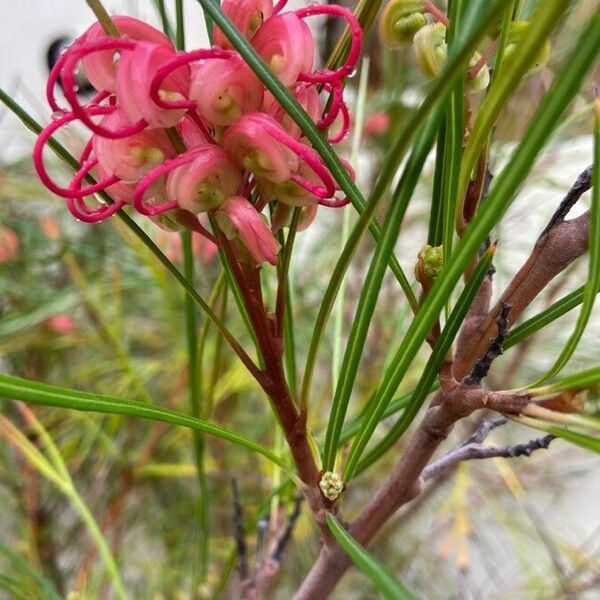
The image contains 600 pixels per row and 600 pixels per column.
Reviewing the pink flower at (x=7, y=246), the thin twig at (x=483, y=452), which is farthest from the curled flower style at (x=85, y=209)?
the pink flower at (x=7, y=246)

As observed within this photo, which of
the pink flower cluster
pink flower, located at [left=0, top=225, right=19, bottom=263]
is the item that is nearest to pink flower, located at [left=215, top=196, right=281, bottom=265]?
the pink flower cluster

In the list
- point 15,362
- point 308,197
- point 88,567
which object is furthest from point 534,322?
point 15,362

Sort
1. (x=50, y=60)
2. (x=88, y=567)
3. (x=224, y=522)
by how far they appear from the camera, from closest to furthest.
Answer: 1. (x=88, y=567)
2. (x=50, y=60)
3. (x=224, y=522)

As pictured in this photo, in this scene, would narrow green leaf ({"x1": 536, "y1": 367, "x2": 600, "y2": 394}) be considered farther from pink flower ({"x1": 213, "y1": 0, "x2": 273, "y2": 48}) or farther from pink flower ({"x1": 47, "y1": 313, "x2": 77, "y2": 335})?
pink flower ({"x1": 47, "y1": 313, "x2": 77, "y2": 335})

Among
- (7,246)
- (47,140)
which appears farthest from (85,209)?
(7,246)

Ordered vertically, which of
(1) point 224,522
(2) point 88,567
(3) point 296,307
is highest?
(3) point 296,307

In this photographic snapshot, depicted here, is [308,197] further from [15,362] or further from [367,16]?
[15,362]

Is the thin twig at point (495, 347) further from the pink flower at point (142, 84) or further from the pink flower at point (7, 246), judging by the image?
the pink flower at point (7, 246)
